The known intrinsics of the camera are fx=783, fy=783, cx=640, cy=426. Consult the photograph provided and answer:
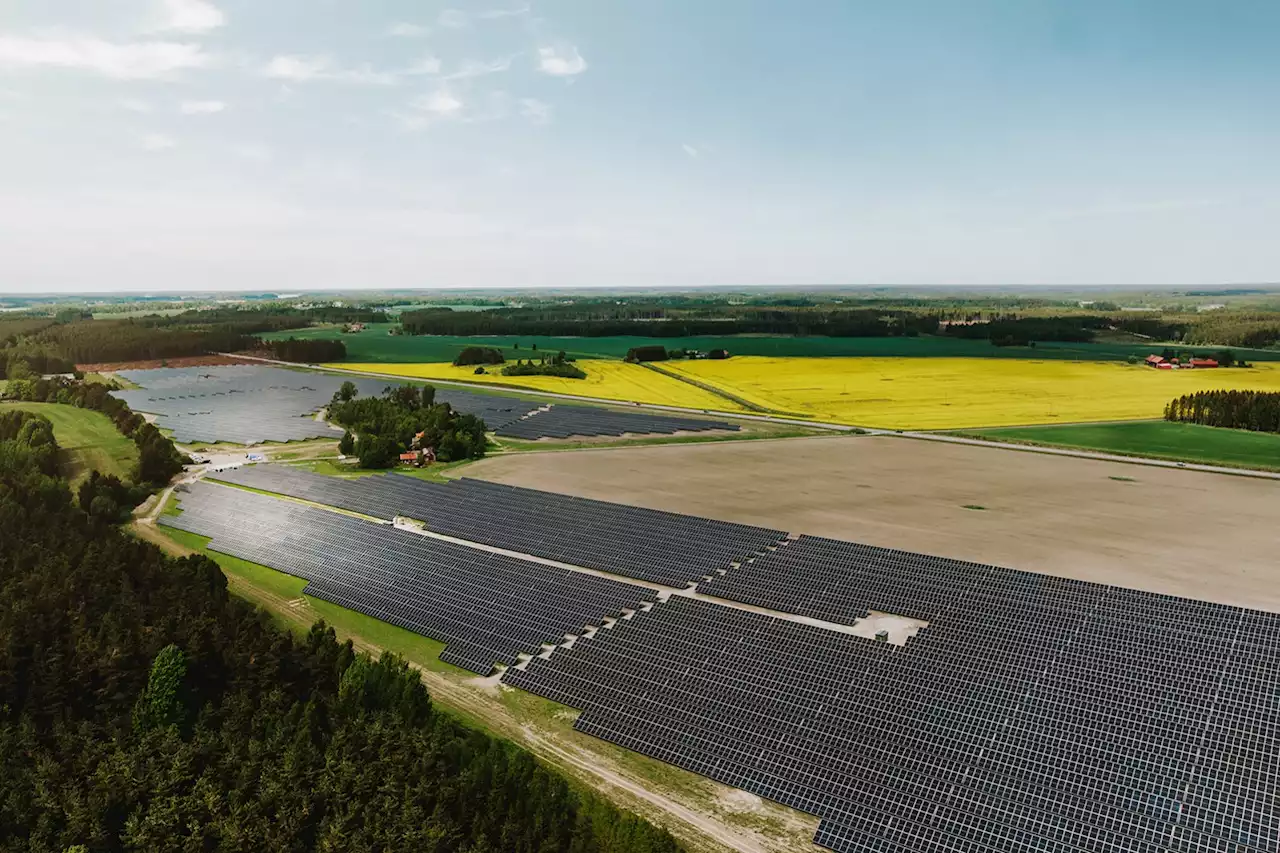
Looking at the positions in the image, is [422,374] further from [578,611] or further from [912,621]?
[912,621]

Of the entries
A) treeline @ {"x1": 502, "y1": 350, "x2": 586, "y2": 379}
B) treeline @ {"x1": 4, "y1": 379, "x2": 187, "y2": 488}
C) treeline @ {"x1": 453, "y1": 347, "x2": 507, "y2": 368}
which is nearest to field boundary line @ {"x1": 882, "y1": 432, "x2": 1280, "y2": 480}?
treeline @ {"x1": 502, "y1": 350, "x2": 586, "y2": 379}

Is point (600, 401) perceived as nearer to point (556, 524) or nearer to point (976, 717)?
point (556, 524)

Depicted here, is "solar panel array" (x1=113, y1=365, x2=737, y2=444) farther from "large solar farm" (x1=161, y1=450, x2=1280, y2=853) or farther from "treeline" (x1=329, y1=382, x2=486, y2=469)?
"large solar farm" (x1=161, y1=450, x2=1280, y2=853)

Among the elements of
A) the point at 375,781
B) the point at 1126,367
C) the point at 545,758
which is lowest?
the point at 545,758

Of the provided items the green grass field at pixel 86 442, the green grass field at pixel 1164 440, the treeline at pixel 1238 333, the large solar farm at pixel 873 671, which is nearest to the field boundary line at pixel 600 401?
the green grass field at pixel 1164 440

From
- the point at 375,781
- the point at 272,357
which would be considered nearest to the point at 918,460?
the point at 375,781

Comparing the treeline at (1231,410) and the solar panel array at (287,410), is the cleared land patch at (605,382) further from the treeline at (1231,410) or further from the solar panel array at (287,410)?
the treeline at (1231,410)
